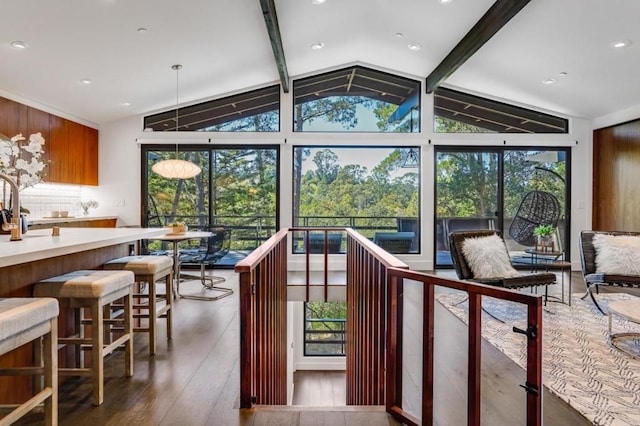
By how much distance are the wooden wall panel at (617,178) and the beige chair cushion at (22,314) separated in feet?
22.9

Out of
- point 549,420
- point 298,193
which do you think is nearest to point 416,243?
point 298,193

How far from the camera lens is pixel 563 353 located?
2977 millimetres

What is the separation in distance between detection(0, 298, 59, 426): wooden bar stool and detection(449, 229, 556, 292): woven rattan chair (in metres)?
3.64

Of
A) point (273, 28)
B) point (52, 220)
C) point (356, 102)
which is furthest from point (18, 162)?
point (356, 102)

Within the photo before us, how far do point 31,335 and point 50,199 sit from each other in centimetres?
493

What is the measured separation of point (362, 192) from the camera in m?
6.41

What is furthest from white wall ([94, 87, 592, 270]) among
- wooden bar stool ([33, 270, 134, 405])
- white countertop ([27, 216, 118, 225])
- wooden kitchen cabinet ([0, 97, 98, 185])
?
wooden bar stool ([33, 270, 134, 405])

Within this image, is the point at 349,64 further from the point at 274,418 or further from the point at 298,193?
the point at 274,418

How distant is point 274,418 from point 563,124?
6826 mm

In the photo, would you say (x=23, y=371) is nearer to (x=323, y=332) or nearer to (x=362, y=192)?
(x=323, y=332)

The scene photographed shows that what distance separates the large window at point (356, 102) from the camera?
20.9 ft

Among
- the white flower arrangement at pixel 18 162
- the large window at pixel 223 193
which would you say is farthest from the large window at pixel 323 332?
the white flower arrangement at pixel 18 162

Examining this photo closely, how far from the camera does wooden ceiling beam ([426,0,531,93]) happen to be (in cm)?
379

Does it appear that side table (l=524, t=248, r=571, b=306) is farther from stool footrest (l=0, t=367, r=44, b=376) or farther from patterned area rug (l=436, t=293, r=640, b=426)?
stool footrest (l=0, t=367, r=44, b=376)
